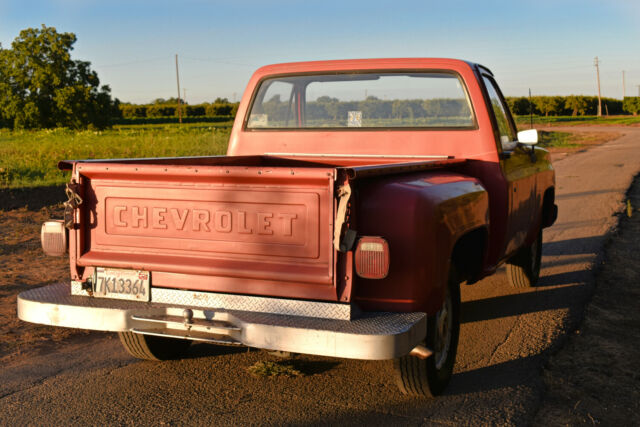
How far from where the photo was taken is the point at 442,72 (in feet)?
17.6

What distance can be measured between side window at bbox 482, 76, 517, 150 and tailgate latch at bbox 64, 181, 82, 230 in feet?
10.1

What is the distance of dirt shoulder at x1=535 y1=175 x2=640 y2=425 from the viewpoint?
370cm

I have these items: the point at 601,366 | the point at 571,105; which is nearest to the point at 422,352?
the point at 601,366

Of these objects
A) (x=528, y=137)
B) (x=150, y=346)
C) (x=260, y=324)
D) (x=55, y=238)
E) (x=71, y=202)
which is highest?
(x=528, y=137)

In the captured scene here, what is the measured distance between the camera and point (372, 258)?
3254 mm

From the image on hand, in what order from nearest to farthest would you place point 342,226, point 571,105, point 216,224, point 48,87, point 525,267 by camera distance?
point 342,226, point 216,224, point 525,267, point 48,87, point 571,105

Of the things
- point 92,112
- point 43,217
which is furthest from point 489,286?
point 92,112

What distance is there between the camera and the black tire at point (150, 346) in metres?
4.45

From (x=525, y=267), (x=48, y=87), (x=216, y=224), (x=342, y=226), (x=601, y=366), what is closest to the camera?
(x=342, y=226)

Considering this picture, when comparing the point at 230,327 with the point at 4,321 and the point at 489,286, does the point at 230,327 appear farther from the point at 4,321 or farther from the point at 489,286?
the point at 489,286

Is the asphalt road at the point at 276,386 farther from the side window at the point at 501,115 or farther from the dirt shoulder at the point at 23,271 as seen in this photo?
the side window at the point at 501,115

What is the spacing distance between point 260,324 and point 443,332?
1253 millimetres

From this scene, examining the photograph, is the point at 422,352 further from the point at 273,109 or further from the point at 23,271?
the point at 23,271

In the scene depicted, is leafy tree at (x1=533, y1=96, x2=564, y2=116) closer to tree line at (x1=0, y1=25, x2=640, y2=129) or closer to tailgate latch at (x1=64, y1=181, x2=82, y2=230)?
tree line at (x1=0, y1=25, x2=640, y2=129)
